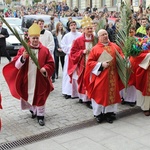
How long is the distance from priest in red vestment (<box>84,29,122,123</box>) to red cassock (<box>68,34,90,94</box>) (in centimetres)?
104

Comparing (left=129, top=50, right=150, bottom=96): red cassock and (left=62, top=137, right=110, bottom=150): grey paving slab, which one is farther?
(left=129, top=50, right=150, bottom=96): red cassock

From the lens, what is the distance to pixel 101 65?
5840 millimetres

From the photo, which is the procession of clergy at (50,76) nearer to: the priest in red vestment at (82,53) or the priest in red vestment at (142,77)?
the priest in red vestment at (142,77)

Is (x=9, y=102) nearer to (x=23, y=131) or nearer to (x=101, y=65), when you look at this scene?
(x=23, y=131)

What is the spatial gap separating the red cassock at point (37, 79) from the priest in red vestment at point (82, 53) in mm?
1212

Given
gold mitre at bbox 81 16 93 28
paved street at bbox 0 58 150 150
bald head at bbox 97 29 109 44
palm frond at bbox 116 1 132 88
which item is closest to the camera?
paved street at bbox 0 58 150 150

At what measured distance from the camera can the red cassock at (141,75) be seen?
252 inches

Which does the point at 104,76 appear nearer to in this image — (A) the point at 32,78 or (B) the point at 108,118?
(B) the point at 108,118

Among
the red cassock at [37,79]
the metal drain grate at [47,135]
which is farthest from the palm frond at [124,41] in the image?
the red cassock at [37,79]

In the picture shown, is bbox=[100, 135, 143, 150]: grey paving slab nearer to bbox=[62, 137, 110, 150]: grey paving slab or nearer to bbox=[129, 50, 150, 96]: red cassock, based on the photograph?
bbox=[62, 137, 110, 150]: grey paving slab

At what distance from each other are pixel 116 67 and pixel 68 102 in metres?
1.93

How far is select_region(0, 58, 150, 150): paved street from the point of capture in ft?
16.9

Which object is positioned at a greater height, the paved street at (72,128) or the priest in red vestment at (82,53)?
the priest in red vestment at (82,53)

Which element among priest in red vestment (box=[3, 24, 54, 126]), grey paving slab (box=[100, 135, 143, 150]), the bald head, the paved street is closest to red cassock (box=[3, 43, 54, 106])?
priest in red vestment (box=[3, 24, 54, 126])
